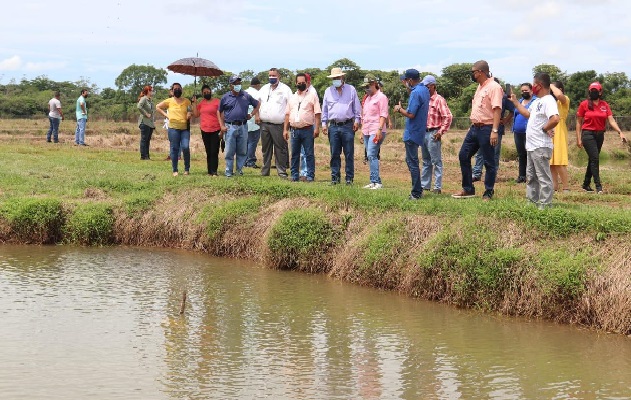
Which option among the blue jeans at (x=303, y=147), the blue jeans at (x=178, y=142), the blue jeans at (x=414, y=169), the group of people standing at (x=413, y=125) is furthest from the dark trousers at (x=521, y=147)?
the blue jeans at (x=178, y=142)

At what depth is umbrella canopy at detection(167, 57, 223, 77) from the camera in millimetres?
17875

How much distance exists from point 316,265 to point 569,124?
3097 centimetres

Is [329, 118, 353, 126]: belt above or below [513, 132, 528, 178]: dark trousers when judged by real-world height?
above

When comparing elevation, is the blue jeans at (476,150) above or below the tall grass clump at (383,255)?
above

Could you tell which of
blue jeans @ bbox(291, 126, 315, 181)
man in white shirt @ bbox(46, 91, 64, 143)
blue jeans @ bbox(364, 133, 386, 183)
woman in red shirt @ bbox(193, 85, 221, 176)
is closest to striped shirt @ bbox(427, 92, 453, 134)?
blue jeans @ bbox(364, 133, 386, 183)

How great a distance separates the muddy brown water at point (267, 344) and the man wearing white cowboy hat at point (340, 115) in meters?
3.37

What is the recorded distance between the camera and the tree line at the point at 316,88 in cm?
5028

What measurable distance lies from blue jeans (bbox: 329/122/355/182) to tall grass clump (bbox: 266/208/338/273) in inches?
94.7

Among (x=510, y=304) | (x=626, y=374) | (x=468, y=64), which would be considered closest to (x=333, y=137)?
(x=510, y=304)

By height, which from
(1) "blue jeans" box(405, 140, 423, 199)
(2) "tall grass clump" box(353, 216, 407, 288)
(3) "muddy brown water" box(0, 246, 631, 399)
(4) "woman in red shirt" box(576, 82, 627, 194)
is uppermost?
(4) "woman in red shirt" box(576, 82, 627, 194)

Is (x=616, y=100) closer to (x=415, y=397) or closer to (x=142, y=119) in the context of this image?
(x=142, y=119)

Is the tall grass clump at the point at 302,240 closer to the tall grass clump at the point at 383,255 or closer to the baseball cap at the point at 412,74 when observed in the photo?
the tall grass clump at the point at 383,255

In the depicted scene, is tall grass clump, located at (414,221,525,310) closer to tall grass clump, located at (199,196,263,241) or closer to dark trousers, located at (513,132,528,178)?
tall grass clump, located at (199,196,263,241)

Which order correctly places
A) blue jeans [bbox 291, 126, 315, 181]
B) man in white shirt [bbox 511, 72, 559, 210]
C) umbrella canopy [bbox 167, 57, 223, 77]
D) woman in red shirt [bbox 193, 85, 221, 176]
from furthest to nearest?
1. umbrella canopy [bbox 167, 57, 223, 77]
2. woman in red shirt [bbox 193, 85, 221, 176]
3. blue jeans [bbox 291, 126, 315, 181]
4. man in white shirt [bbox 511, 72, 559, 210]
